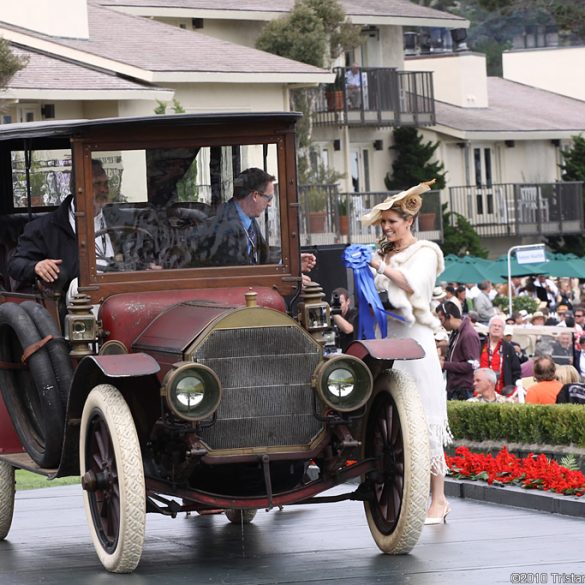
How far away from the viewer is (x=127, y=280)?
949 cm

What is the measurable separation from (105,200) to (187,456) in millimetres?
1825

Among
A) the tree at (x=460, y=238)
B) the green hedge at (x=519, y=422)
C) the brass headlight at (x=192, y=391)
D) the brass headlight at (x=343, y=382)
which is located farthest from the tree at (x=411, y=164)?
the brass headlight at (x=192, y=391)

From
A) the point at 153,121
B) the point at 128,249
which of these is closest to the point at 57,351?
the point at 128,249

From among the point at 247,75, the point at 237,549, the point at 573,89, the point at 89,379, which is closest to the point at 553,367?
the point at 237,549

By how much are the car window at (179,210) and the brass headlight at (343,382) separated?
138 centimetres

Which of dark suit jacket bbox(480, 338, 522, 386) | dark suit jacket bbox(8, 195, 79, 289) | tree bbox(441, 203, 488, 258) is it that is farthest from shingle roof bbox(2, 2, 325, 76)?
dark suit jacket bbox(8, 195, 79, 289)

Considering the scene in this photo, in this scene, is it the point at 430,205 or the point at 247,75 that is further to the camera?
the point at 430,205

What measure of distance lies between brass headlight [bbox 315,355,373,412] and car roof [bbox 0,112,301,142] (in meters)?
1.66

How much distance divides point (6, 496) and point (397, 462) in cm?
269

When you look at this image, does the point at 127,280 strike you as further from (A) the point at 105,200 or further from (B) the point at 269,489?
(B) the point at 269,489

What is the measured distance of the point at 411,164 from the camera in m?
45.5

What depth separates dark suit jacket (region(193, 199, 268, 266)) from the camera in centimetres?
968

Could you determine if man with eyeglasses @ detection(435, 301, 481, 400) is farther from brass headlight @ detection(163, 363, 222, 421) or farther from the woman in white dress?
brass headlight @ detection(163, 363, 222, 421)

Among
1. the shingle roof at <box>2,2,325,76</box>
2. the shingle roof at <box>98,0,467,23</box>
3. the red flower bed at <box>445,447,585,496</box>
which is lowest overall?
the red flower bed at <box>445,447,585,496</box>
